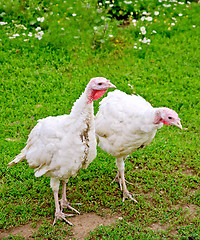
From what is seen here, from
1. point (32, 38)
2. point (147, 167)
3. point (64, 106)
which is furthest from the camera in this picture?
point (32, 38)

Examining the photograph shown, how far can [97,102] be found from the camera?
7289 mm

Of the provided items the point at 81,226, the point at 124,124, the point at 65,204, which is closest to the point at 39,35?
the point at 124,124

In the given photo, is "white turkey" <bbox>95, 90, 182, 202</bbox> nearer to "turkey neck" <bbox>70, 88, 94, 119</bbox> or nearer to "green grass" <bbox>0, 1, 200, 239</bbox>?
"turkey neck" <bbox>70, 88, 94, 119</bbox>

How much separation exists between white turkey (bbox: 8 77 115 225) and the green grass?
3.08ft

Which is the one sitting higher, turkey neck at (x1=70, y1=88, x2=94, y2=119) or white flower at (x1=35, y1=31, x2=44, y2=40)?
turkey neck at (x1=70, y1=88, x2=94, y2=119)

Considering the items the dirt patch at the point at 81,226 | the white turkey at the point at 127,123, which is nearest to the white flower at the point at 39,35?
the white turkey at the point at 127,123

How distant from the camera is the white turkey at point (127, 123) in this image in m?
4.56

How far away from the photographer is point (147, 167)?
602 cm

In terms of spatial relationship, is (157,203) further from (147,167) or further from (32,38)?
(32,38)

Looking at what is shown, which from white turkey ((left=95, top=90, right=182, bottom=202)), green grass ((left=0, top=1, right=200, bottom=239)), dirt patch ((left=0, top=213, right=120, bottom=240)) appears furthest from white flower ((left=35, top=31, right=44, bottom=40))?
dirt patch ((left=0, top=213, right=120, bottom=240))

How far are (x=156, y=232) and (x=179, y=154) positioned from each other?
72.8 inches

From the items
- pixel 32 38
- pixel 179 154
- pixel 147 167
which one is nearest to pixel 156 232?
pixel 147 167

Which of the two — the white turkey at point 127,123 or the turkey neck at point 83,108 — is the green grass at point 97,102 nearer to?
the white turkey at point 127,123

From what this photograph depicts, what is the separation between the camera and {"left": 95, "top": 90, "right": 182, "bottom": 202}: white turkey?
179 inches
